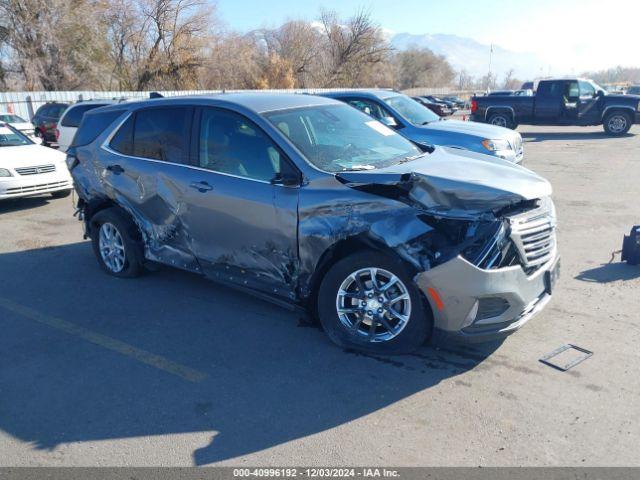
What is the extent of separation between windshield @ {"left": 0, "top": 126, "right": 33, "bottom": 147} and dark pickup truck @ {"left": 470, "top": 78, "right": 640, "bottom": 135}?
51.9 feet

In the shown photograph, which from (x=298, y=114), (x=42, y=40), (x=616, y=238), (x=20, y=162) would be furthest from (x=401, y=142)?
(x=42, y=40)

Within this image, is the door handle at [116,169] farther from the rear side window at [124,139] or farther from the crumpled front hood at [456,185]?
the crumpled front hood at [456,185]

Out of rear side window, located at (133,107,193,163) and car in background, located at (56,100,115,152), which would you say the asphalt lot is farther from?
car in background, located at (56,100,115,152)

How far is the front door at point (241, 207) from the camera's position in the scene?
4258 millimetres

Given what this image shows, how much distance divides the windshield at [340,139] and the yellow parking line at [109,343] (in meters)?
1.87

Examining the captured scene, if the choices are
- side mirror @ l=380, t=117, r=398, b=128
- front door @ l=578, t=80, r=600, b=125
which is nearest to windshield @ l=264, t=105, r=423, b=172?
side mirror @ l=380, t=117, r=398, b=128

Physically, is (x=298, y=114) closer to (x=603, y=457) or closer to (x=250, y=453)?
(x=250, y=453)

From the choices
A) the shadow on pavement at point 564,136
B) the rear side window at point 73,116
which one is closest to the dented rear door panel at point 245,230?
the rear side window at point 73,116

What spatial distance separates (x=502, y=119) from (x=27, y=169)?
16.8 meters

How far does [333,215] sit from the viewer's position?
3953 millimetres

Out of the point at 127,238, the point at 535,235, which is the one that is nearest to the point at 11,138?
the point at 127,238

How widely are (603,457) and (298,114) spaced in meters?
3.46

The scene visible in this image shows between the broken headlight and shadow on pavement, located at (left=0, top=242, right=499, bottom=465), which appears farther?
the broken headlight

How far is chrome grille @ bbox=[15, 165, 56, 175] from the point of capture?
9.47 m
